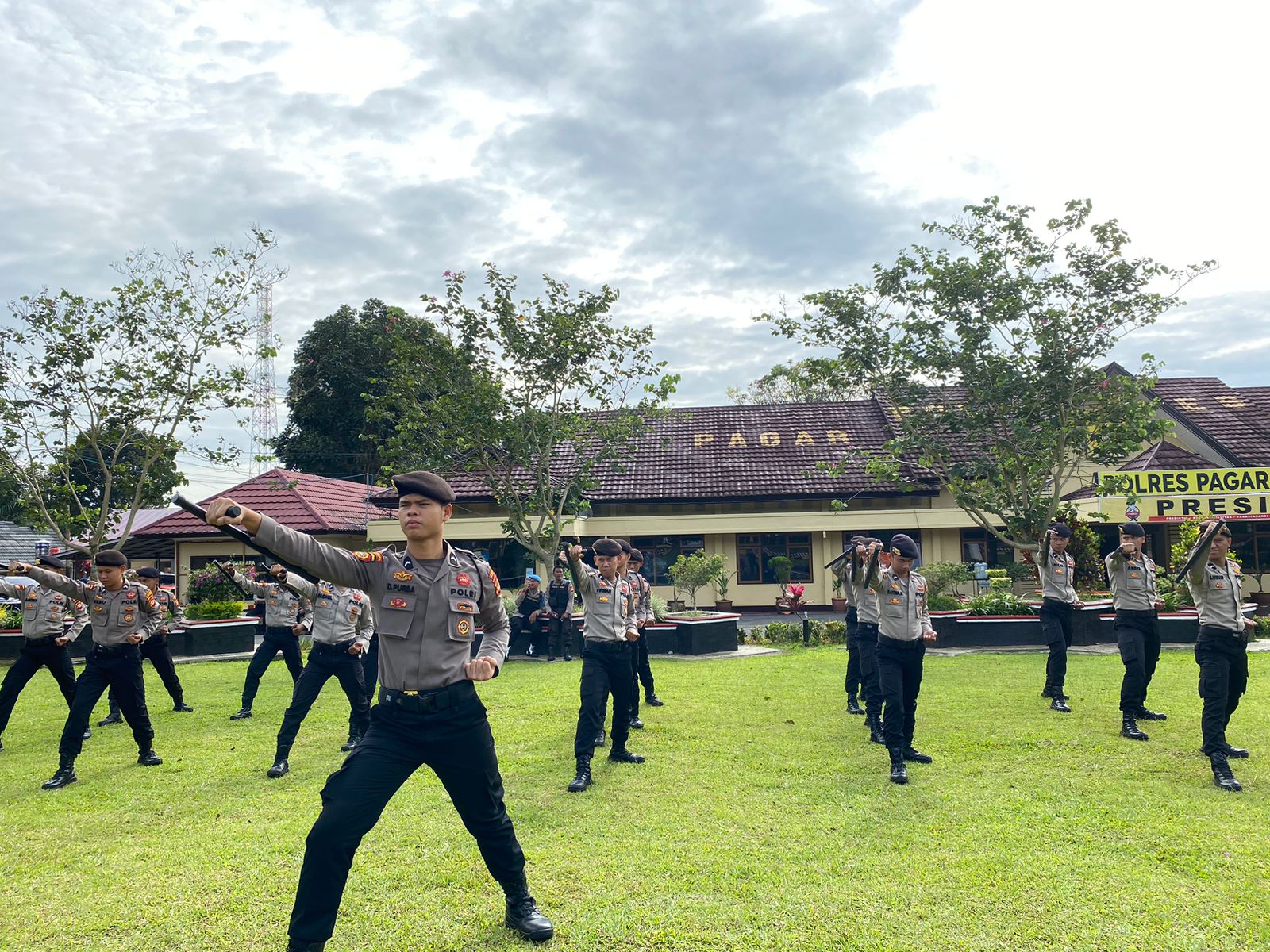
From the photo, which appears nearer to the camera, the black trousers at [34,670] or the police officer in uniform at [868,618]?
the police officer in uniform at [868,618]

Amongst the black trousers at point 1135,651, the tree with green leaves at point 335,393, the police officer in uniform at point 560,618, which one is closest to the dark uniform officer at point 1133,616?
the black trousers at point 1135,651

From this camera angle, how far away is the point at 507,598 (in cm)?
1850

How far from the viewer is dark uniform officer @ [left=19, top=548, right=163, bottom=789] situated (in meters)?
7.39

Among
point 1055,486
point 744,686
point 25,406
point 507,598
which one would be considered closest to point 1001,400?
point 1055,486

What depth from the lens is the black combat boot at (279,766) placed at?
288 inches

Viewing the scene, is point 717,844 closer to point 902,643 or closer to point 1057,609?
point 902,643

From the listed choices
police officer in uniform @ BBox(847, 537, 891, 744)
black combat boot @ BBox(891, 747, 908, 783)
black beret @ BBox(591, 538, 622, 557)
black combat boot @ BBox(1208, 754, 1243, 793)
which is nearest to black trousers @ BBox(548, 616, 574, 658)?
police officer in uniform @ BBox(847, 537, 891, 744)

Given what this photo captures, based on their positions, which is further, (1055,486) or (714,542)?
(714,542)

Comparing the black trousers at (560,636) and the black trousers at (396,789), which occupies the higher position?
the black trousers at (396,789)

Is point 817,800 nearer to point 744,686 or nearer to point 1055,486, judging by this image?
point 744,686

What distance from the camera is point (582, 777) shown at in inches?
263

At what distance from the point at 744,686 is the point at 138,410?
13.4 meters

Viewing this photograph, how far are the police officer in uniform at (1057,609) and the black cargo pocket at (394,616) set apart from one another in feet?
26.5

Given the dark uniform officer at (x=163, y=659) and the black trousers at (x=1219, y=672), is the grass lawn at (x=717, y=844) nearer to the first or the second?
the black trousers at (x=1219, y=672)
